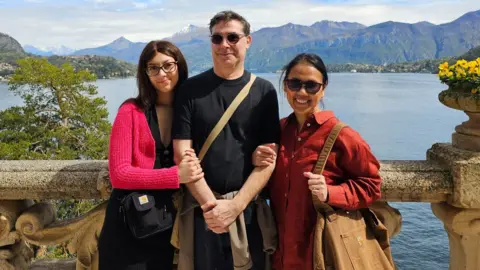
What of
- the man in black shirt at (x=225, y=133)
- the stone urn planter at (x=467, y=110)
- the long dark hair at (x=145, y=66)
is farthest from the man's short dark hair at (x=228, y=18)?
the stone urn planter at (x=467, y=110)

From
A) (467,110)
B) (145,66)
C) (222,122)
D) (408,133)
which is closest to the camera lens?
(222,122)

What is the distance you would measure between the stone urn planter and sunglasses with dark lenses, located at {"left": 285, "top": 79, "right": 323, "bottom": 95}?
108cm

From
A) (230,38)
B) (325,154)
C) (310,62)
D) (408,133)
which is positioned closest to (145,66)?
Answer: (230,38)

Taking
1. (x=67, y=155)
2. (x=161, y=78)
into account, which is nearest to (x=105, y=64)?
(x=67, y=155)

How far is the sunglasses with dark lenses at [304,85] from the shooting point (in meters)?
2.72

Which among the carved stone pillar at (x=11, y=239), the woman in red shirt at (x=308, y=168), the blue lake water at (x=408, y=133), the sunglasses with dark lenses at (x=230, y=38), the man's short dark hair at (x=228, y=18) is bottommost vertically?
the blue lake water at (x=408, y=133)

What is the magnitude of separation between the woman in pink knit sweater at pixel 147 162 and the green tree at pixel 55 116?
22.8 meters

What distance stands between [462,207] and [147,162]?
2.18 metres

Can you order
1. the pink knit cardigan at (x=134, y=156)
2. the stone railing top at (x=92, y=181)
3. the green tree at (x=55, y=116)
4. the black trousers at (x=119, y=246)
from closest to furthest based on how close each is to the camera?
1. the pink knit cardigan at (x=134, y=156)
2. the black trousers at (x=119, y=246)
3. the stone railing top at (x=92, y=181)
4. the green tree at (x=55, y=116)

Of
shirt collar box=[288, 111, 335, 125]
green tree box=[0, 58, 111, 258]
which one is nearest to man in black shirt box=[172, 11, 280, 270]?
shirt collar box=[288, 111, 335, 125]

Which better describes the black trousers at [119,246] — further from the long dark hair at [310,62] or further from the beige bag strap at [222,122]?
the long dark hair at [310,62]

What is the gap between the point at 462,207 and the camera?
312cm

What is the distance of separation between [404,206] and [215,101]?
31623 millimetres

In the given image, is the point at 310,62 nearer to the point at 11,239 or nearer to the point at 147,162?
the point at 147,162
